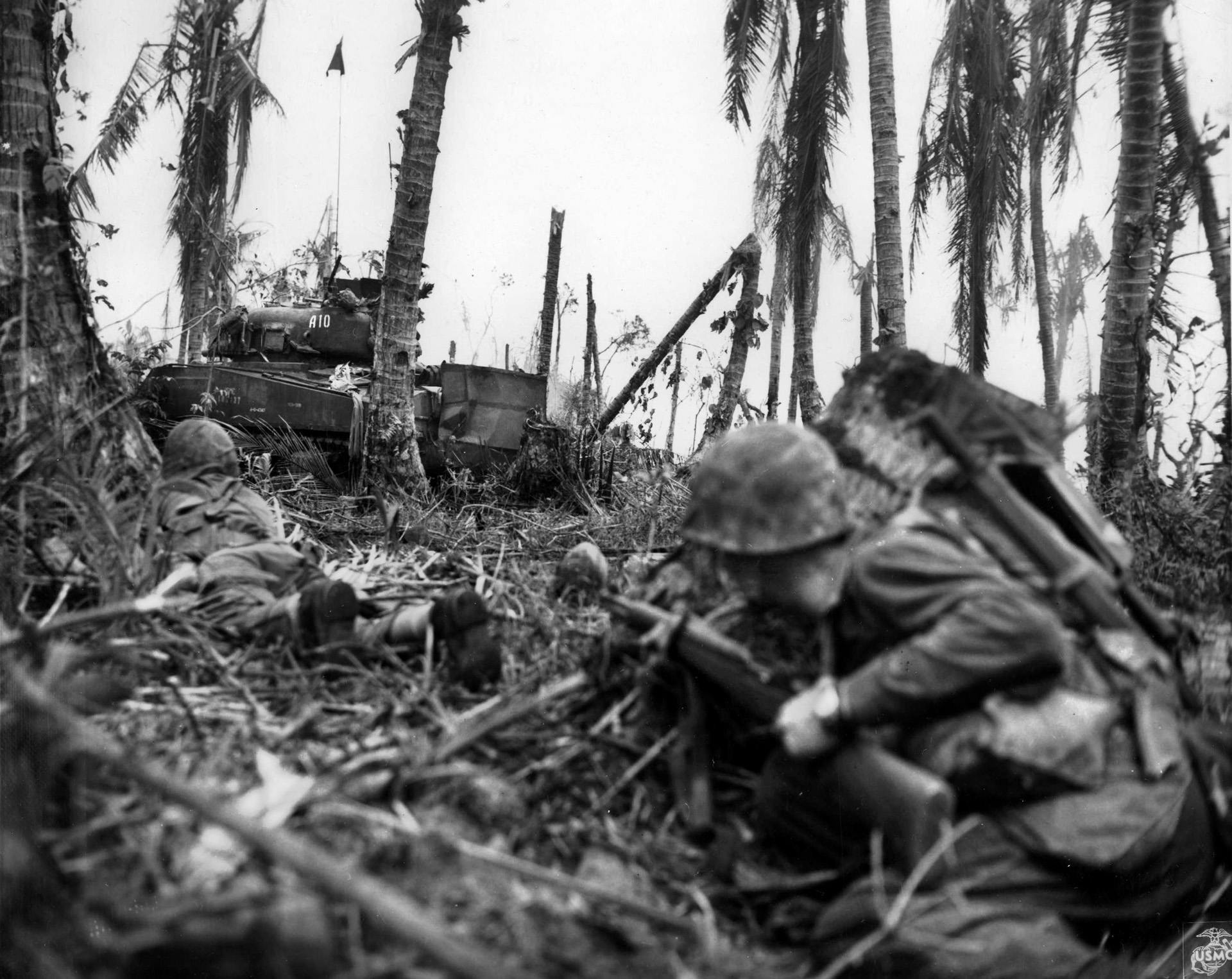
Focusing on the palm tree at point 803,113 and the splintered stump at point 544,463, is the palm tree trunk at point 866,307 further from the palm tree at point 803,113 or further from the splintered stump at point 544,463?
the splintered stump at point 544,463

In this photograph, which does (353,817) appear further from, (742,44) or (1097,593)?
(742,44)

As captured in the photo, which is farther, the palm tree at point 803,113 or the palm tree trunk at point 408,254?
the palm tree at point 803,113

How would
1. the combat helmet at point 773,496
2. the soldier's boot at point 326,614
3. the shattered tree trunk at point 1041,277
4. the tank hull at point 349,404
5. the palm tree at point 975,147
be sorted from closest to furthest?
the combat helmet at point 773,496
the soldier's boot at point 326,614
the tank hull at point 349,404
the palm tree at point 975,147
the shattered tree trunk at point 1041,277

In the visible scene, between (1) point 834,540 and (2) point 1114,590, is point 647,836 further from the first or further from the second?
(2) point 1114,590

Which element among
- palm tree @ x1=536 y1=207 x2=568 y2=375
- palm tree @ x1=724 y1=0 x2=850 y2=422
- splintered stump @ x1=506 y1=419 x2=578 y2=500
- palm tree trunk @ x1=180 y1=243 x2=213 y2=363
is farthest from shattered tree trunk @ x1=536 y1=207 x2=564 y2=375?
palm tree trunk @ x1=180 y1=243 x2=213 y2=363

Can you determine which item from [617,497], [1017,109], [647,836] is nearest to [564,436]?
[617,497]

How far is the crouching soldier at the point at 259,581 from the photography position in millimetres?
3564

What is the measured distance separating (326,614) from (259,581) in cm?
96

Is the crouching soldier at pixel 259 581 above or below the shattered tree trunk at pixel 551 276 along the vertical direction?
below

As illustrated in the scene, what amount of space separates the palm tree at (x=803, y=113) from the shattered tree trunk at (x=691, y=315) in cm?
257

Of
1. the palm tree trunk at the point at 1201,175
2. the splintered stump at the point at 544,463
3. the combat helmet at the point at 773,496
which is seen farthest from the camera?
the splintered stump at the point at 544,463

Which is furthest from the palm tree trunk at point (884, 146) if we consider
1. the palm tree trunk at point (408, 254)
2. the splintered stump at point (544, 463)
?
the palm tree trunk at point (408, 254)

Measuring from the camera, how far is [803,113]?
527 inches

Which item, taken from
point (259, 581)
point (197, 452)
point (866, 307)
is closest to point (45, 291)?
point (197, 452)
